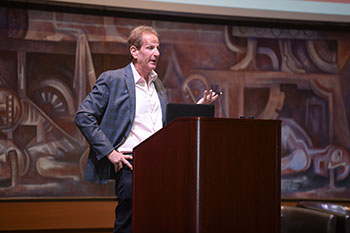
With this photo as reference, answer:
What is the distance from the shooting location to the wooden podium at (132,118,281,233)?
5.65 ft

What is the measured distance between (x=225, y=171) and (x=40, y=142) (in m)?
2.72

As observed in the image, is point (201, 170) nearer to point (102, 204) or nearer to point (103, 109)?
point (103, 109)

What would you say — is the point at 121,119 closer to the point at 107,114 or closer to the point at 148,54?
the point at 107,114

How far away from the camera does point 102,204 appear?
4.08m

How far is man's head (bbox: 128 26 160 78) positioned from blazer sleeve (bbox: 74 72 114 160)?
227 mm

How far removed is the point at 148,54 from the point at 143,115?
1.20ft

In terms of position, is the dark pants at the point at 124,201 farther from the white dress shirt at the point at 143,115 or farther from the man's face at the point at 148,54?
the man's face at the point at 148,54

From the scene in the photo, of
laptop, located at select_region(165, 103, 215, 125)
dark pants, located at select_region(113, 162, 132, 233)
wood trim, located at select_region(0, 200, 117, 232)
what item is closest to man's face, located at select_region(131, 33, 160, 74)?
laptop, located at select_region(165, 103, 215, 125)

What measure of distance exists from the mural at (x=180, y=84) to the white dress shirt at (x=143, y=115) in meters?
1.82

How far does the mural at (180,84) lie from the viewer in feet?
13.0

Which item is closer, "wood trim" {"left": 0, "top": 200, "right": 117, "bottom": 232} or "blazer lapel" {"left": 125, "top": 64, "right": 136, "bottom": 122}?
"blazer lapel" {"left": 125, "top": 64, "right": 136, "bottom": 122}

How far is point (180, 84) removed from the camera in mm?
4375

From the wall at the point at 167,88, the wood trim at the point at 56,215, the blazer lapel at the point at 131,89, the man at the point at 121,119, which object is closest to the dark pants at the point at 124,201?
the man at the point at 121,119

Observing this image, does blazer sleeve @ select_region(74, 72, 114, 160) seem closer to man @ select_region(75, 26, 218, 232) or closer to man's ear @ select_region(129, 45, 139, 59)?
man @ select_region(75, 26, 218, 232)
